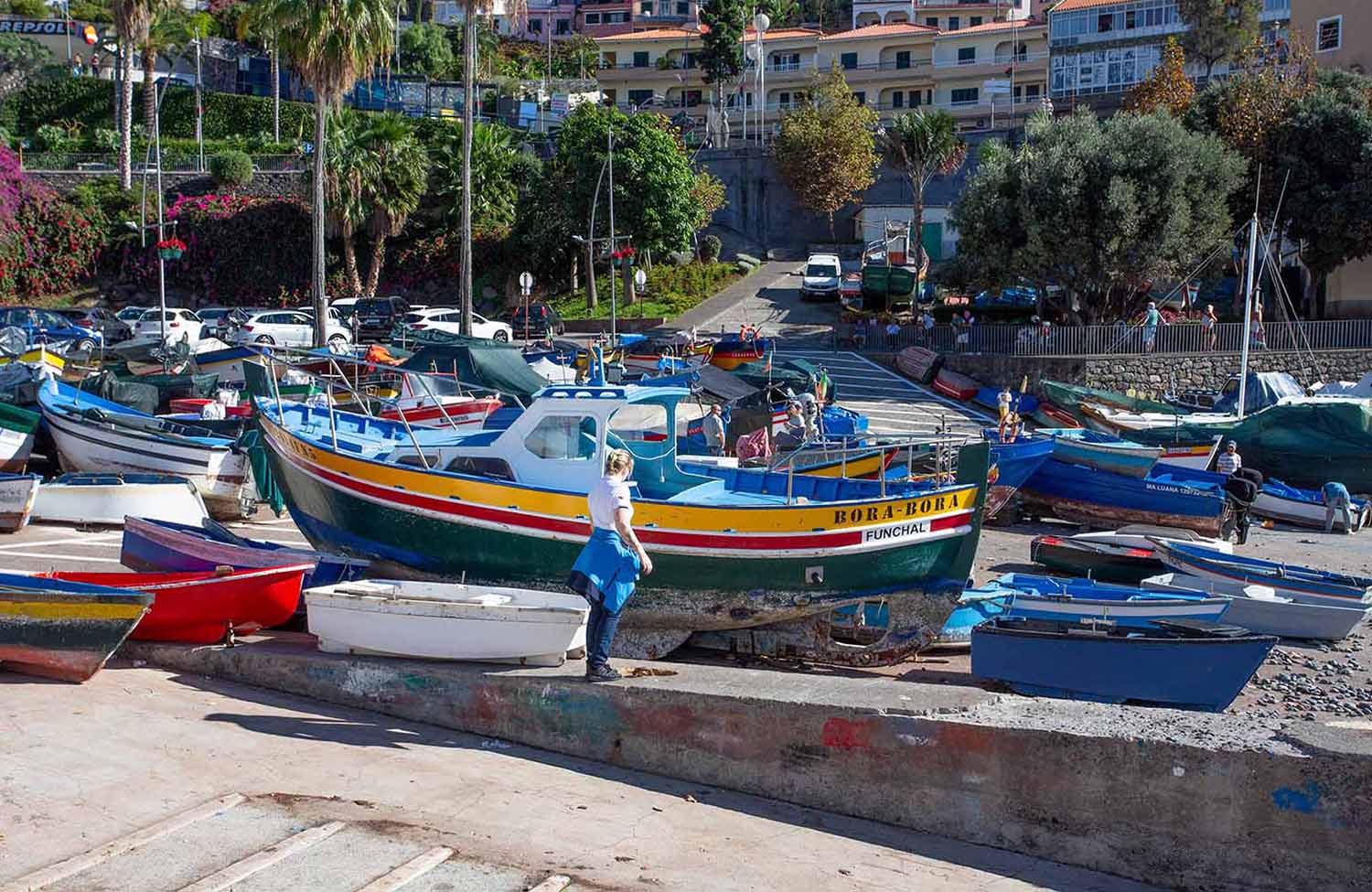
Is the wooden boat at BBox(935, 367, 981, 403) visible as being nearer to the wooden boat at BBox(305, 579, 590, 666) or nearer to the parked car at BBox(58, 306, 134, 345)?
the parked car at BBox(58, 306, 134, 345)

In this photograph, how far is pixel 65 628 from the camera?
387 inches

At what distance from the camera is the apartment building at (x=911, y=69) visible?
7100 centimetres

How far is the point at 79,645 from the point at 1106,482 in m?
16.8

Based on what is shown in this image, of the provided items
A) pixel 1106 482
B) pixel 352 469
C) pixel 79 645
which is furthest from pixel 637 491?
pixel 1106 482

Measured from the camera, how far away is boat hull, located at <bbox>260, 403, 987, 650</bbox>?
Result: 13078 millimetres

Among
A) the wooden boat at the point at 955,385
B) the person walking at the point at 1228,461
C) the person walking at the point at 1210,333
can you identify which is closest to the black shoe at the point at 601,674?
the person walking at the point at 1228,461

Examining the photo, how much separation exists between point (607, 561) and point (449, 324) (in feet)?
108

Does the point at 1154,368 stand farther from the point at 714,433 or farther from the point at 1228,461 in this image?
the point at 714,433

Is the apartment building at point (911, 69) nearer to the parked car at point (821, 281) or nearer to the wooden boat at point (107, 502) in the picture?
the parked car at point (821, 281)

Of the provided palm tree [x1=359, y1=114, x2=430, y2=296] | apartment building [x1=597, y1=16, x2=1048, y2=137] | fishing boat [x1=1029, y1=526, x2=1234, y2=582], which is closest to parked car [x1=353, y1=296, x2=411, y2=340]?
palm tree [x1=359, y1=114, x2=430, y2=296]

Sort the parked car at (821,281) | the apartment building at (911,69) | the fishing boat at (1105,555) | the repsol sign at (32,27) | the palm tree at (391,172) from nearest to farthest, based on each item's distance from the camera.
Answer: the fishing boat at (1105,555), the parked car at (821,281), the palm tree at (391,172), the repsol sign at (32,27), the apartment building at (911,69)

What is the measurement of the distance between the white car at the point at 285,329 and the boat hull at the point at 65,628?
26523mm

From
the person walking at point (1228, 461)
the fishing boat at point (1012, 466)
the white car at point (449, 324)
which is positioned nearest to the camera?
the fishing boat at point (1012, 466)

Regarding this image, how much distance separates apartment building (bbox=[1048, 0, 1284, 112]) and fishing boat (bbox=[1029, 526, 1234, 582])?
46428mm
